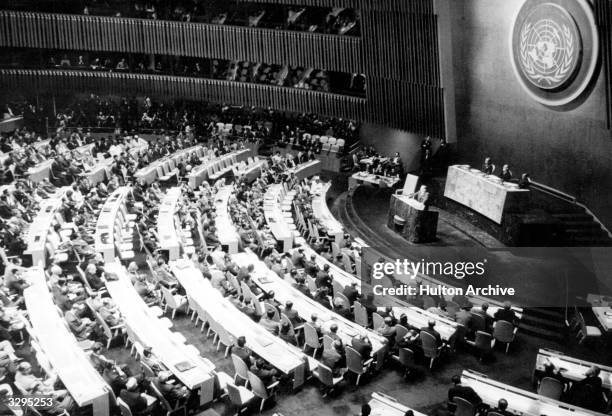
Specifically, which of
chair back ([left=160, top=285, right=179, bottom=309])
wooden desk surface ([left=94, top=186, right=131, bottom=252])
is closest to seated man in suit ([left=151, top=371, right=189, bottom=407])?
chair back ([left=160, top=285, right=179, bottom=309])

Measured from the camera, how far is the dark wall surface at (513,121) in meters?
14.7

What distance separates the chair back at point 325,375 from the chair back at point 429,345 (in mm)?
1878

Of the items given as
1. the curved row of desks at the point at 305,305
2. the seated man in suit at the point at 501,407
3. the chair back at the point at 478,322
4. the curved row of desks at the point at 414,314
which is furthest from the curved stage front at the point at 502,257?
the seated man in suit at the point at 501,407

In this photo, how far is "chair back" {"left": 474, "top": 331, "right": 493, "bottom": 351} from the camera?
34.4 feet

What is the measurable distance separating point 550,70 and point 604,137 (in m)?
2.26

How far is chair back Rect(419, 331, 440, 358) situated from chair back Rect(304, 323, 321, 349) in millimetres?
1835

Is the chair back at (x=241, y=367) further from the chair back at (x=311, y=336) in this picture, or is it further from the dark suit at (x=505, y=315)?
the dark suit at (x=505, y=315)

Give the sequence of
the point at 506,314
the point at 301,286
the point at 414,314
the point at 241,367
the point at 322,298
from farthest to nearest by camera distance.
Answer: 1. the point at 301,286
2. the point at 322,298
3. the point at 414,314
4. the point at 506,314
5. the point at 241,367

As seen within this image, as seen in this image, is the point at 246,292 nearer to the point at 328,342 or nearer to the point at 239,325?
the point at 239,325

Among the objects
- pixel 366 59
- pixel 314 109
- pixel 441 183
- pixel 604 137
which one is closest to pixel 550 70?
pixel 604 137

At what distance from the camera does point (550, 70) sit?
50.4 feet

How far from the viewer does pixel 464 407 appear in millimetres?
8414

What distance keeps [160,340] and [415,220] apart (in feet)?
25.6

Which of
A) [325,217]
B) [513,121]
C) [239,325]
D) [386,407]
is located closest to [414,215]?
[325,217]
